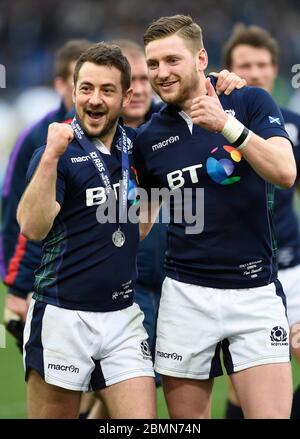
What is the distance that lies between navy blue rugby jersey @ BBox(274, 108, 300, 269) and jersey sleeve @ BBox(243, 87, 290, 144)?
192cm

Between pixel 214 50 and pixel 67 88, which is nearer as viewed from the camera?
pixel 67 88

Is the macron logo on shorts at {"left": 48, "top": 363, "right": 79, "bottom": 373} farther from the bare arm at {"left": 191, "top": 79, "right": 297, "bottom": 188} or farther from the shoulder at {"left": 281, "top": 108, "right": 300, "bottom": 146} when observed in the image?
the shoulder at {"left": 281, "top": 108, "right": 300, "bottom": 146}

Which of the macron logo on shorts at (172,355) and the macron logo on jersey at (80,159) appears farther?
the macron logo on shorts at (172,355)

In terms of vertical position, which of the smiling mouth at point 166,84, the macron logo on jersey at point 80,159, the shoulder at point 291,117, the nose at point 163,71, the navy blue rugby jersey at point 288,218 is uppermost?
the nose at point 163,71

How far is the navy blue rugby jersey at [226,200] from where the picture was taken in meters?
4.55

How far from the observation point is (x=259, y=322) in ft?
14.7

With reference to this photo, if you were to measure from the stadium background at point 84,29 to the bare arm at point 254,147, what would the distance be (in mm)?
15363

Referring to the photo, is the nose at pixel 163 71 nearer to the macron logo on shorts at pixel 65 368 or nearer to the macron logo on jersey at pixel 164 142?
the macron logo on jersey at pixel 164 142

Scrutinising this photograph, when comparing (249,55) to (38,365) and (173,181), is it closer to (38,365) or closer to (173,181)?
(173,181)

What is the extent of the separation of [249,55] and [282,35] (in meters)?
15.9

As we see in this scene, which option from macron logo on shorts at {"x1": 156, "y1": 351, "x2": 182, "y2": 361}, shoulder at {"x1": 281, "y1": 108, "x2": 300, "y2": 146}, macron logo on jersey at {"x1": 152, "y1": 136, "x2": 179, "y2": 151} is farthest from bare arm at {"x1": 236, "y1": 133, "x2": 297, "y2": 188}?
shoulder at {"x1": 281, "y1": 108, "x2": 300, "y2": 146}

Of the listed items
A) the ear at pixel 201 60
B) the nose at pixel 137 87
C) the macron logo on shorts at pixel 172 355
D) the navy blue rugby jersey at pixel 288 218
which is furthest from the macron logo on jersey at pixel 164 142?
the navy blue rugby jersey at pixel 288 218
